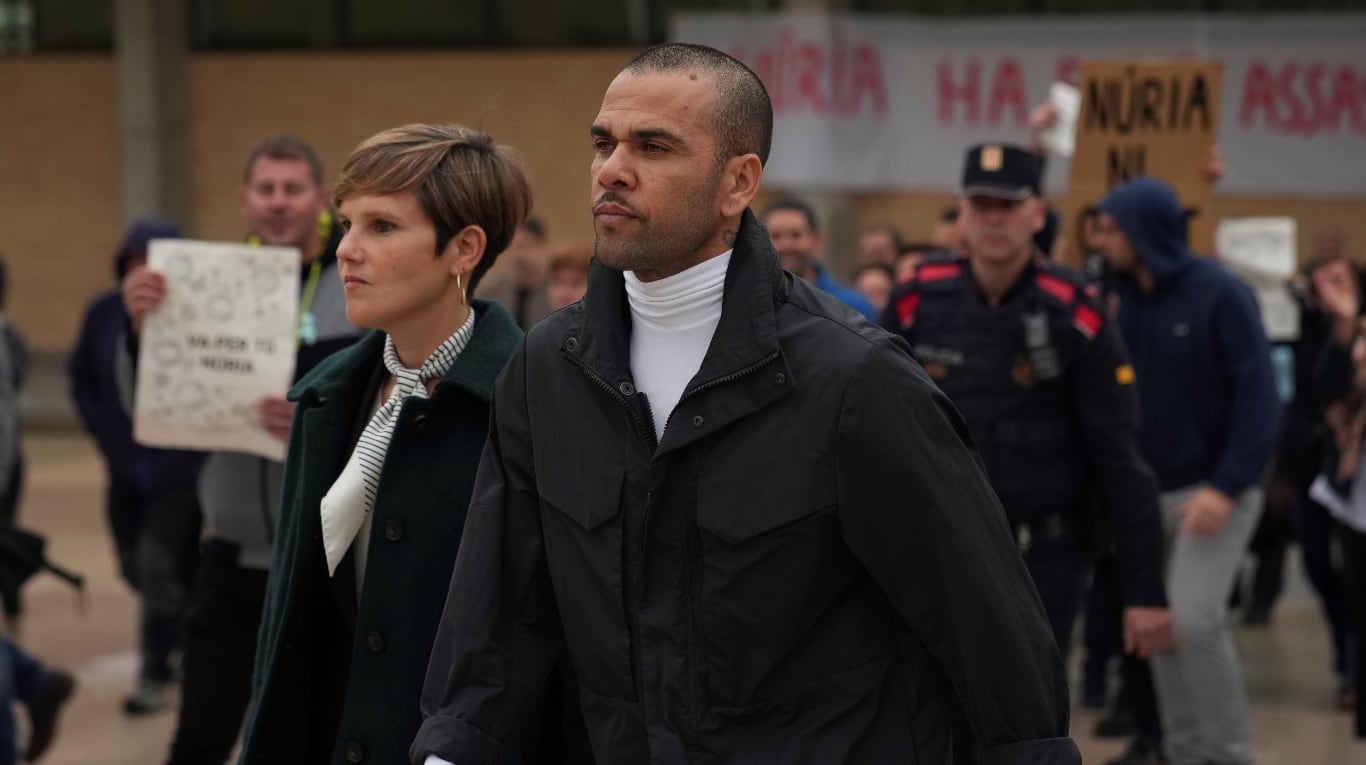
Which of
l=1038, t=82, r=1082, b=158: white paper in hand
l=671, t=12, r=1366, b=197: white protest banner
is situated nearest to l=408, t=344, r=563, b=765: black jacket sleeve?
l=1038, t=82, r=1082, b=158: white paper in hand

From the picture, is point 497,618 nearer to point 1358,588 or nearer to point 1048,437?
point 1048,437

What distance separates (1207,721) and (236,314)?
3411 mm

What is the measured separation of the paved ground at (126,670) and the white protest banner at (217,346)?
90.5 inches

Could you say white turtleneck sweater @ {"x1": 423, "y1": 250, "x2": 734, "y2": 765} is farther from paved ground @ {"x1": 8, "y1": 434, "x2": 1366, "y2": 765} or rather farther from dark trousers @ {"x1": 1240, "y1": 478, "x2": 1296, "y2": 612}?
dark trousers @ {"x1": 1240, "y1": 478, "x2": 1296, "y2": 612}

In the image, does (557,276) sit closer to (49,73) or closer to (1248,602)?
(1248,602)

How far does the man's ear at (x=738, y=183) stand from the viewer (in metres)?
2.75

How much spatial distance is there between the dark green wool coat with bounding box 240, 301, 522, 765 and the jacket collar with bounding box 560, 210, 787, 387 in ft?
2.03

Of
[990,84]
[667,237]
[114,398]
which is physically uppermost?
[990,84]

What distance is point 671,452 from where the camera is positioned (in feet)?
8.71

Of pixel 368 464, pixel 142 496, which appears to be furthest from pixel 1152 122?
pixel 368 464

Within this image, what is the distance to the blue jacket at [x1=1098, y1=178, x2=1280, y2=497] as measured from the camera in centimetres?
651

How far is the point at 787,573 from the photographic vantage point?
2623 millimetres

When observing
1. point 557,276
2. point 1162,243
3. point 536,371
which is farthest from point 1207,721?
point 536,371

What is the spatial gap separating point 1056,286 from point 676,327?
9.56ft
